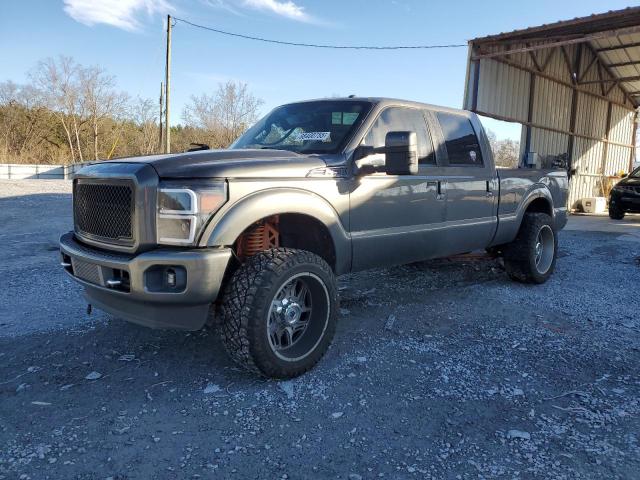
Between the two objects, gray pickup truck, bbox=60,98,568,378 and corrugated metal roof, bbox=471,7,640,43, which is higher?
corrugated metal roof, bbox=471,7,640,43

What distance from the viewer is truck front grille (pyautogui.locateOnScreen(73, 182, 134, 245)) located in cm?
299

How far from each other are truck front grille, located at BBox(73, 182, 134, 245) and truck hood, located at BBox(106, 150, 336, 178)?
0.22m

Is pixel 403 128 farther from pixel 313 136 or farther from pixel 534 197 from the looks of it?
pixel 534 197

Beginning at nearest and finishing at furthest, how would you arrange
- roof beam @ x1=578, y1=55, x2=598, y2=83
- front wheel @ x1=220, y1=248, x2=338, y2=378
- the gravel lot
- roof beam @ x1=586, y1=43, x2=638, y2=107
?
the gravel lot → front wheel @ x1=220, y1=248, x2=338, y2=378 → roof beam @ x1=578, y1=55, x2=598, y2=83 → roof beam @ x1=586, y1=43, x2=638, y2=107

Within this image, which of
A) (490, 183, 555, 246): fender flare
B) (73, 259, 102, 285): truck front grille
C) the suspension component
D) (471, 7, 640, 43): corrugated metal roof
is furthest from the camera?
(471, 7, 640, 43): corrugated metal roof

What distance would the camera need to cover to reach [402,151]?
3.42 meters

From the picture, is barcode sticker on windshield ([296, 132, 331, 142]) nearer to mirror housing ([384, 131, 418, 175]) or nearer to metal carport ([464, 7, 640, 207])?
mirror housing ([384, 131, 418, 175])

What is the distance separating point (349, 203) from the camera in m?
3.62

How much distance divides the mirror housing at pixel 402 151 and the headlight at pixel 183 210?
128 centimetres

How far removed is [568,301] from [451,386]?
8.90 feet

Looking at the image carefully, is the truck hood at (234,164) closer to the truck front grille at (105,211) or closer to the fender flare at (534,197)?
the truck front grille at (105,211)

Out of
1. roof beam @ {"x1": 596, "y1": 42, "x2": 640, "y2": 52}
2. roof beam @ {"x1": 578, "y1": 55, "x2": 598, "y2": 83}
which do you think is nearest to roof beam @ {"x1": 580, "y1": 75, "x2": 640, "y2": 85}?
roof beam @ {"x1": 578, "y1": 55, "x2": 598, "y2": 83}

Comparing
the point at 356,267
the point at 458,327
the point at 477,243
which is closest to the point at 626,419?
the point at 458,327

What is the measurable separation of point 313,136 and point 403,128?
0.80 metres
